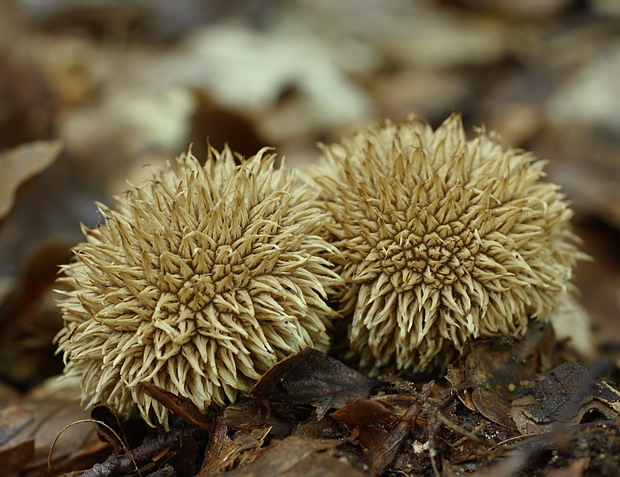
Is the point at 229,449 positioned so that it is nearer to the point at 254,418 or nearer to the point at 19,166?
the point at 254,418

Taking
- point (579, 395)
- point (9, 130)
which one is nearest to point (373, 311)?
point (579, 395)

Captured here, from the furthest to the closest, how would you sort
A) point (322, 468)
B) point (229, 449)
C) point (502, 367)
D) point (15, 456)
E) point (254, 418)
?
point (15, 456) < point (502, 367) < point (254, 418) < point (229, 449) < point (322, 468)

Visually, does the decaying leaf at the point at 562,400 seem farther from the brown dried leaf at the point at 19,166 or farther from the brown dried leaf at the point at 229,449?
the brown dried leaf at the point at 19,166

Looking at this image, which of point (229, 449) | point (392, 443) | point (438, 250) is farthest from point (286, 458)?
point (438, 250)

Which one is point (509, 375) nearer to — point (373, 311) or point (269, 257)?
point (373, 311)

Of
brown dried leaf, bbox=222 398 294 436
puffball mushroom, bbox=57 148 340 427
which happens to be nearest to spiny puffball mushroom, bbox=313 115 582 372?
puffball mushroom, bbox=57 148 340 427

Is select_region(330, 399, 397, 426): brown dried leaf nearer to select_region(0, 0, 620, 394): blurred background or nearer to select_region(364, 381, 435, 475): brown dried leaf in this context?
select_region(364, 381, 435, 475): brown dried leaf

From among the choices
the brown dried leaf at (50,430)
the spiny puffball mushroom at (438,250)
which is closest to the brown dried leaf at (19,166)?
the brown dried leaf at (50,430)
